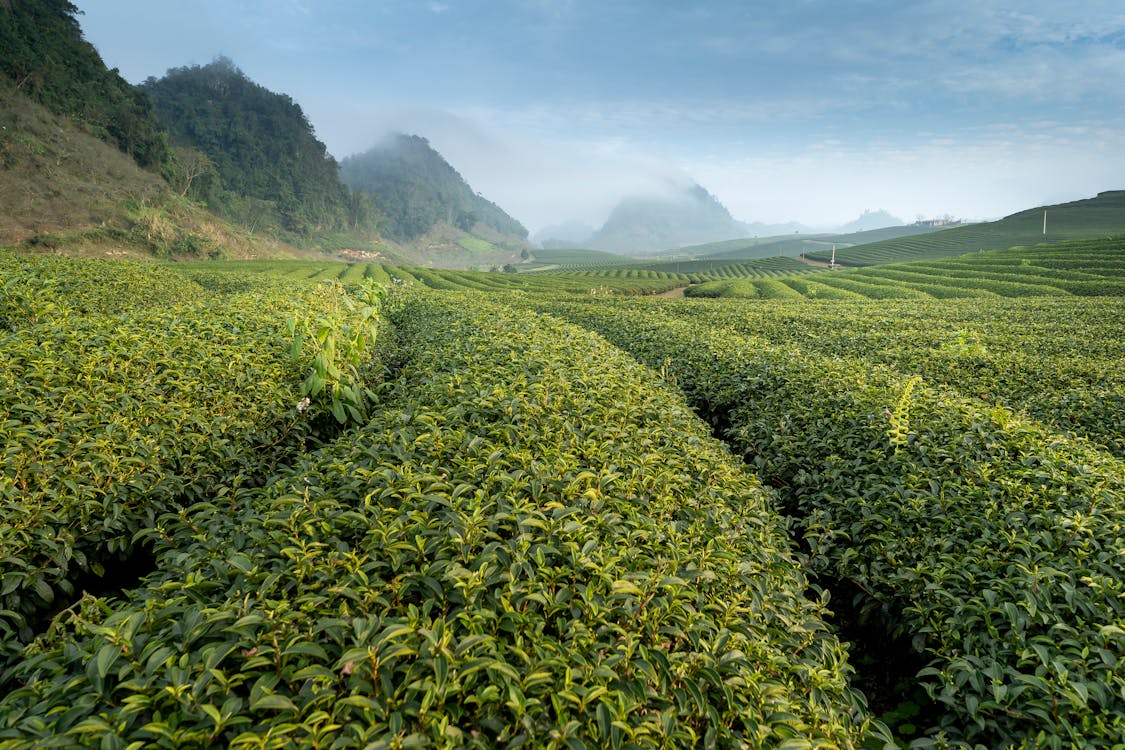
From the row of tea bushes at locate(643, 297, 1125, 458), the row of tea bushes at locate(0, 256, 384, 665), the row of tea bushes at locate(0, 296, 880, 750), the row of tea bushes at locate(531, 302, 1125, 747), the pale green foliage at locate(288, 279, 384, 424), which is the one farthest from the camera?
the row of tea bushes at locate(643, 297, 1125, 458)

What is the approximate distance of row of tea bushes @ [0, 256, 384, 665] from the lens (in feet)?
10.3

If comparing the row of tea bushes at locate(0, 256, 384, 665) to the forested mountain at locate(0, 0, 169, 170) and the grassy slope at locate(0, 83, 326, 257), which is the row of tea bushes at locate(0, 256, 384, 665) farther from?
the forested mountain at locate(0, 0, 169, 170)

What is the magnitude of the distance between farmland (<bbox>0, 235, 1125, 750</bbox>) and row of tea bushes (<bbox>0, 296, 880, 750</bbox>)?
18 mm

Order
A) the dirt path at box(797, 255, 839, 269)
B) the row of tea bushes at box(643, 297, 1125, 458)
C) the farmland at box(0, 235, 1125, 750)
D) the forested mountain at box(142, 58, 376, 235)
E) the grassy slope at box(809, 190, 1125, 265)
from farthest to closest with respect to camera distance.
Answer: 1. the forested mountain at box(142, 58, 376, 235)
2. the dirt path at box(797, 255, 839, 269)
3. the grassy slope at box(809, 190, 1125, 265)
4. the row of tea bushes at box(643, 297, 1125, 458)
5. the farmland at box(0, 235, 1125, 750)

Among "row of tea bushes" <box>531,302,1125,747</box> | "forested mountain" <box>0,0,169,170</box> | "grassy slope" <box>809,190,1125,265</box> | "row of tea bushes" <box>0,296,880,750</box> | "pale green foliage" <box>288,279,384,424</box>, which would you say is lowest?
"row of tea bushes" <box>531,302,1125,747</box>

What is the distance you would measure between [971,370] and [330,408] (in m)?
10.1

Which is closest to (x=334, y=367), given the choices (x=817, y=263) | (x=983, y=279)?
(x=983, y=279)

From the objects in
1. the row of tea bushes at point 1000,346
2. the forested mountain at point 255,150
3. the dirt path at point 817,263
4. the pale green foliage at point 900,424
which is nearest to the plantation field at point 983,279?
the row of tea bushes at point 1000,346

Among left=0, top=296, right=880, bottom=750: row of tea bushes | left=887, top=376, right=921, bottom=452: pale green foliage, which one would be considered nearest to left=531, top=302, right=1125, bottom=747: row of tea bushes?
left=887, top=376, right=921, bottom=452: pale green foliage

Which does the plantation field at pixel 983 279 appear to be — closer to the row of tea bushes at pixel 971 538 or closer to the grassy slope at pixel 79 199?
the row of tea bushes at pixel 971 538

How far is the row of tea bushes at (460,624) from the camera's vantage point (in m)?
1.76

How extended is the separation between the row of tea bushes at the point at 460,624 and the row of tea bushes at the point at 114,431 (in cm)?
62

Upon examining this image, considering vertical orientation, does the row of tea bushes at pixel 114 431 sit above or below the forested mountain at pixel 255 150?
below

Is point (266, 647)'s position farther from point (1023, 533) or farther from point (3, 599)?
point (1023, 533)
